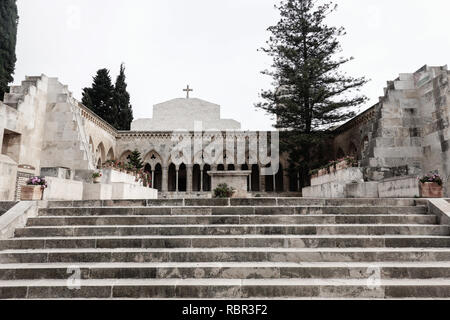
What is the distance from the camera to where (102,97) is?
31859 millimetres

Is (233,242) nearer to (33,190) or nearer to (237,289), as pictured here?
(237,289)

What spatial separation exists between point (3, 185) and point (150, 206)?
6.34 meters

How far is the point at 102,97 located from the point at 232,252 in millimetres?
32023

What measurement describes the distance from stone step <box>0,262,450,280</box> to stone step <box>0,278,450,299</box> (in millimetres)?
188

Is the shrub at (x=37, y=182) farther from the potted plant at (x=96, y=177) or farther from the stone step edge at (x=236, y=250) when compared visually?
the potted plant at (x=96, y=177)

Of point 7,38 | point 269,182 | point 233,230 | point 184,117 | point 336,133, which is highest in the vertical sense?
point 7,38

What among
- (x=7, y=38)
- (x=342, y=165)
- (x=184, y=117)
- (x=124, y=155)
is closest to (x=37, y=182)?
(x=342, y=165)

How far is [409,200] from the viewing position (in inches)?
246

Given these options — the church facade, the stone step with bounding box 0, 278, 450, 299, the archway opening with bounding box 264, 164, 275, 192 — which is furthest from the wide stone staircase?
the archway opening with bounding box 264, 164, 275, 192

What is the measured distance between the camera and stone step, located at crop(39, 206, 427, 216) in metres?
5.93

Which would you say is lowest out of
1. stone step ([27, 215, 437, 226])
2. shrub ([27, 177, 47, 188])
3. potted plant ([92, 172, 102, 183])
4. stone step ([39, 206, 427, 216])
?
stone step ([27, 215, 437, 226])

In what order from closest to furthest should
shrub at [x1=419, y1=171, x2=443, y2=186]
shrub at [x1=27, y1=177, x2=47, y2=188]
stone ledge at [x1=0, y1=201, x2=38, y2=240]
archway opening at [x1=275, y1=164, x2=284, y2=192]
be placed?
stone ledge at [x1=0, y1=201, x2=38, y2=240] < shrub at [x1=419, y1=171, x2=443, y2=186] < shrub at [x1=27, y1=177, x2=47, y2=188] < archway opening at [x1=275, y1=164, x2=284, y2=192]

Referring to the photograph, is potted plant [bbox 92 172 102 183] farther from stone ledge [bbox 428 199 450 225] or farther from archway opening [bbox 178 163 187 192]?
archway opening [bbox 178 163 187 192]

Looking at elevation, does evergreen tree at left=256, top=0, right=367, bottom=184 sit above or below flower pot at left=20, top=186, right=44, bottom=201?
above
